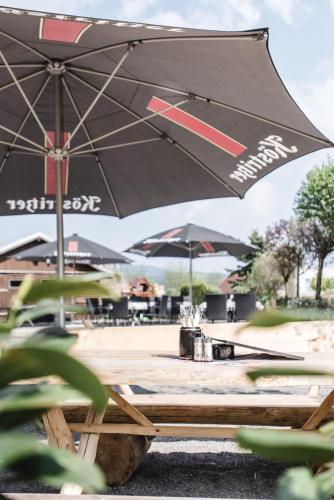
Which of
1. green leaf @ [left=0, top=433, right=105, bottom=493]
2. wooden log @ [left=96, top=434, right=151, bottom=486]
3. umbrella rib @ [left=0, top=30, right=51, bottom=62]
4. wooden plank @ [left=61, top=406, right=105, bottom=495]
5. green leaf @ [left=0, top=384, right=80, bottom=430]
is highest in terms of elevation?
umbrella rib @ [left=0, top=30, right=51, bottom=62]

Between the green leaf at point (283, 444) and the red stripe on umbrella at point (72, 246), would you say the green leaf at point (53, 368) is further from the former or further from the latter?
the red stripe on umbrella at point (72, 246)

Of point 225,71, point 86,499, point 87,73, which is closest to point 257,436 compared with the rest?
point 86,499

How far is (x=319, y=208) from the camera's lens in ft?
96.2

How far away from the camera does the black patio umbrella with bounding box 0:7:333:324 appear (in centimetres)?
391

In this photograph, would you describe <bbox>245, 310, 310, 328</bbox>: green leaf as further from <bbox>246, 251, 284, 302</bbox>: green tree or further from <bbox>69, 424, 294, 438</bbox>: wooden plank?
<bbox>246, 251, 284, 302</bbox>: green tree

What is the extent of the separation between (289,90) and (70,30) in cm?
152

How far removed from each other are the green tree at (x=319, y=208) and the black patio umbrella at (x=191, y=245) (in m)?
13.8

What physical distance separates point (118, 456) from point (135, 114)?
10.2ft

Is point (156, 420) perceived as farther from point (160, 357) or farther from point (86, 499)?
point (86, 499)

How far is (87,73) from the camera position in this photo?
16.4ft

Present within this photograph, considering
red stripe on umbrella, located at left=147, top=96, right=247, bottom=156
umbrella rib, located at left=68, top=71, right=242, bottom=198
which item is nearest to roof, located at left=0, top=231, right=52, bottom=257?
umbrella rib, located at left=68, top=71, right=242, bottom=198

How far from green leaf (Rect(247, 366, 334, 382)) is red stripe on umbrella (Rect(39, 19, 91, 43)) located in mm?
3418

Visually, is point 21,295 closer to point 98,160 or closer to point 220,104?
point 220,104

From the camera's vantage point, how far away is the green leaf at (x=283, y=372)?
1.32 ft
